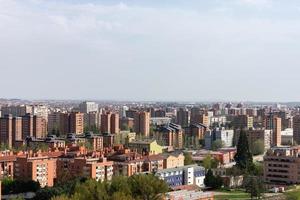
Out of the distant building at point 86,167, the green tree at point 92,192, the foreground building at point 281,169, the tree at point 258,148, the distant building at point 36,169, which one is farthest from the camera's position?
the tree at point 258,148

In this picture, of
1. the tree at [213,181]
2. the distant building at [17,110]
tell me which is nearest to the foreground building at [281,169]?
the tree at [213,181]

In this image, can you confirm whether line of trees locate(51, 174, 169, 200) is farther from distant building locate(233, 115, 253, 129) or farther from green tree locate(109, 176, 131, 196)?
distant building locate(233, 115, 253, 129)

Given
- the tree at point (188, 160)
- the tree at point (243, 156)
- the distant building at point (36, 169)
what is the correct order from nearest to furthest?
the distant building at point (36, 169), the tree at point (243, 156), the tree at point (188, 160)

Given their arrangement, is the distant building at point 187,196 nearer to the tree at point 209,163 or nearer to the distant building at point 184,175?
the distant building at point 184,175

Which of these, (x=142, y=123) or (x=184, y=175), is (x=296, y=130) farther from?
(x=184, y=175)

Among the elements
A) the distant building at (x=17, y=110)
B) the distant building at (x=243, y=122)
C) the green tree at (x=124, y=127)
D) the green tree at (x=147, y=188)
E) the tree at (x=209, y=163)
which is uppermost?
the distant building at (x=17, y=110)

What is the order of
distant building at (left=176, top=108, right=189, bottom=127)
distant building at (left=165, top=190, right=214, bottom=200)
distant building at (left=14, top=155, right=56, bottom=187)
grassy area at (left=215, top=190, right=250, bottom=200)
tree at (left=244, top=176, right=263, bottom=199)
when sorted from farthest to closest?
distant building at (left=176, top=108, right=189, bottom=127), distant building at (left=14, top=155, right=56, bottom=187), grassy area at (left=215, top=190, right=250, bottom=200), tree at (left=244, top=176, right=263, bottom=199), distant building at (left=165, top=190, right=214, bottom=200)

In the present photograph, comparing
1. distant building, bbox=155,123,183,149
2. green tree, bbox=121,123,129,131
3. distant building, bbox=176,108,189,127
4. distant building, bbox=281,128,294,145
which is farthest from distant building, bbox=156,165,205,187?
distant building, bbox=176,108,189,127

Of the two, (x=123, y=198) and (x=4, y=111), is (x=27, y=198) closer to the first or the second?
(x=123, y=198)

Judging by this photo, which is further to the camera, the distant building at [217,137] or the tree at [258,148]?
the distant building at [217,137]

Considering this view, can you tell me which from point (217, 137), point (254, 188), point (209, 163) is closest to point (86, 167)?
point (254, 188)

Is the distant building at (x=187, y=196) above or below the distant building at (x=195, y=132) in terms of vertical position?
below
